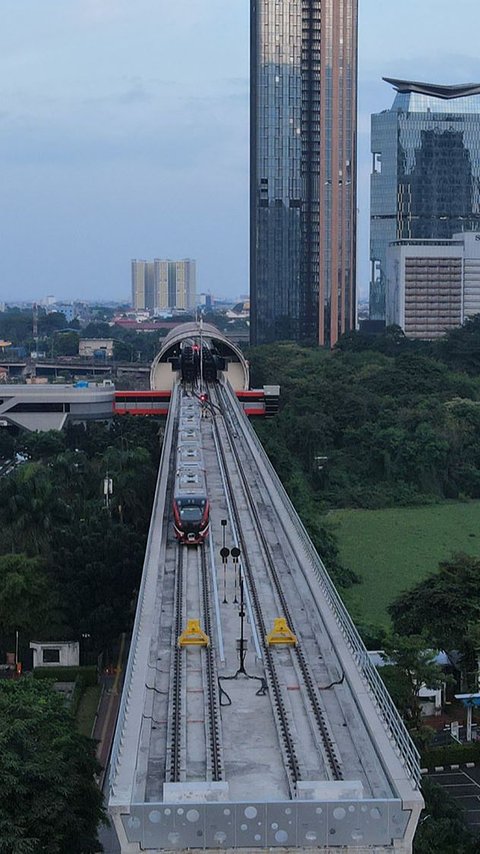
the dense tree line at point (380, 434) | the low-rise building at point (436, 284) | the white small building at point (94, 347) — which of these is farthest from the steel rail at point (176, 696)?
the white small building at point (94, 347)

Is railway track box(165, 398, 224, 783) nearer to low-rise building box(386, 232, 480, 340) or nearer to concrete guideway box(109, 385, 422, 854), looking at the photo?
concrete guideway box(109, 385, 422, 854)

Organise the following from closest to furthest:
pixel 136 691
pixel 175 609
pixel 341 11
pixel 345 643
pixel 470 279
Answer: pixel 136 691
pixel 345 643
pixel 175 609
pixel 470 279
pixel 341 11

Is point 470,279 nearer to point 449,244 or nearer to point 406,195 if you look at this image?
→ point 449,244

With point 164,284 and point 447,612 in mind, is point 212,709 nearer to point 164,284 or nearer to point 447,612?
point 447,612

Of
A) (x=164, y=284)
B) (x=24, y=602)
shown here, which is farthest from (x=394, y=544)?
(x=164, y=284)

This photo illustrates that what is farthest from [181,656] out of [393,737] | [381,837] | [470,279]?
[470,279]

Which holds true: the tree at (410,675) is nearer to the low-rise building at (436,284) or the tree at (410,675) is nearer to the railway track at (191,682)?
the railway track at (191,682)
